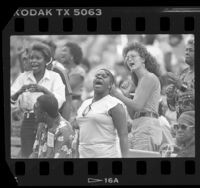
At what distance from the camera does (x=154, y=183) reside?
2011cm

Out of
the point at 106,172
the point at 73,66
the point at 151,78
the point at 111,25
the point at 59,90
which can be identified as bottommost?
the point at 106,172

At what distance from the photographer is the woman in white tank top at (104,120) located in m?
20.0

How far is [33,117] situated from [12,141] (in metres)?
0.30

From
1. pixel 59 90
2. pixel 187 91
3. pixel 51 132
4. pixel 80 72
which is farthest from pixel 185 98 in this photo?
pixel 51 132

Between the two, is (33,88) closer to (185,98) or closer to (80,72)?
(80,72)

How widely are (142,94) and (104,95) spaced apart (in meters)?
0.35

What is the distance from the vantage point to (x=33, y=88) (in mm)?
20078

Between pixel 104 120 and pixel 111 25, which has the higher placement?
pixel 111 25

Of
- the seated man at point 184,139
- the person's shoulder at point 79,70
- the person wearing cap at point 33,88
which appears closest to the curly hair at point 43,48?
the person wearing cap at point 33,88

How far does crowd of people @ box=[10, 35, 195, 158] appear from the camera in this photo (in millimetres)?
20000

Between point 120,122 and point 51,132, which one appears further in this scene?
point 51,132

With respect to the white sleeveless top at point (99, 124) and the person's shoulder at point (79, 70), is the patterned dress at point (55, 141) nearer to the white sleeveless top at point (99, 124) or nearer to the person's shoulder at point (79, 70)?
the white sleeveless top at point (99, 124)

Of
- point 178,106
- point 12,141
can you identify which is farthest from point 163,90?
point 12,141

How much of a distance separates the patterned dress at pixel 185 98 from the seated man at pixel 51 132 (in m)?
0.97
